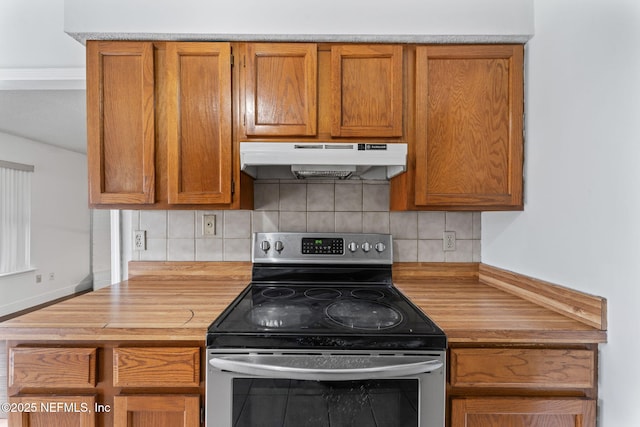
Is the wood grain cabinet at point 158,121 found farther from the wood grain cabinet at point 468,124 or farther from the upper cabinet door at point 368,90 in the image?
the wood grain cabinet at point 468,124

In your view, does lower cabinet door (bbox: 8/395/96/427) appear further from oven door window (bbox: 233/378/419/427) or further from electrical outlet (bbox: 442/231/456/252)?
electrical outlet (bbox: 442/231/456/252)

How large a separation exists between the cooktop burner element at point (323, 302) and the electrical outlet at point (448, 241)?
0.33 metres

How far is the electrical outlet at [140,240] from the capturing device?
178cm

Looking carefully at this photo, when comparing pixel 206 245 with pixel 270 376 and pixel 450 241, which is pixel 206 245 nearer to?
pixel 270 376

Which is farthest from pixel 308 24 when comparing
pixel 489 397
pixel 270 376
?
pixel 489 397

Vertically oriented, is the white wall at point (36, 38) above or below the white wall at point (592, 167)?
above

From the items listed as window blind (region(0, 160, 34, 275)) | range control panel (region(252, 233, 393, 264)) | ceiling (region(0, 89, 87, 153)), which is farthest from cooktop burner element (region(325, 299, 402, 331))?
window blind (region(0, 160, 34, 275))

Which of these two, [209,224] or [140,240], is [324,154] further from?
[140,240]

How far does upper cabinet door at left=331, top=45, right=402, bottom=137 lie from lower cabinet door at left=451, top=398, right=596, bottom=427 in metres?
1.05

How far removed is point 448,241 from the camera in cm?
181

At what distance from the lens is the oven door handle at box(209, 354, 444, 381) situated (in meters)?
1.01

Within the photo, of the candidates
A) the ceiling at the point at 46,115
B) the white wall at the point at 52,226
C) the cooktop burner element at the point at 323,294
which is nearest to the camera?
the cooktop burner element at the point at 323,294

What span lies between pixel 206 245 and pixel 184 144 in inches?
23.2

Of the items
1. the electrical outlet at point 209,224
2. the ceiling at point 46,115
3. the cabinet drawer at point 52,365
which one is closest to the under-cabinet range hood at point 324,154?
the electrical outlet at point 209,224
